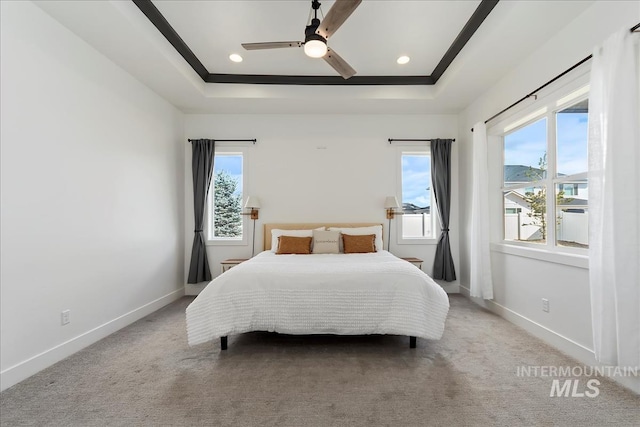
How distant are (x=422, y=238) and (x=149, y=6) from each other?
4.23 metres

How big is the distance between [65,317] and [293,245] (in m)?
2.29

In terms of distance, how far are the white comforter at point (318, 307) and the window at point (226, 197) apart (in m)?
2.11

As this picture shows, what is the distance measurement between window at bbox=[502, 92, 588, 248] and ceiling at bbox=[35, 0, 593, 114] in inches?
29.5

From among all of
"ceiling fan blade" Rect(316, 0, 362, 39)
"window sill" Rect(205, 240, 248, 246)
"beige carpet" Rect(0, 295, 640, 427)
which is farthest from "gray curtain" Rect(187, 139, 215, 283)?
"ceiling fan blade" Rect(316, 0, 362, 39)

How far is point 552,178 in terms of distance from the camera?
104 inches

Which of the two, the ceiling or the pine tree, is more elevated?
the ceiling

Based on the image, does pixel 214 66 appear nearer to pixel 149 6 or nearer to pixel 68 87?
pixel 149 6

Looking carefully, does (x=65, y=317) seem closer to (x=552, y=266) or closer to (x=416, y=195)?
(x=552, y=266)

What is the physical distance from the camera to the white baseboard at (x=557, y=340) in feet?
6.06

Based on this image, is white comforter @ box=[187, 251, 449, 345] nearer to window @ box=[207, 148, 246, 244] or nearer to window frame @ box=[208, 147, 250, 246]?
window frame @ box=[208, 147, 250, 246]

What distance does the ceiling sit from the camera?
7.66 ft

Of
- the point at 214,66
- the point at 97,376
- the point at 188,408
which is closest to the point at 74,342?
the point at 97,376

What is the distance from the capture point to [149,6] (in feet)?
7.86

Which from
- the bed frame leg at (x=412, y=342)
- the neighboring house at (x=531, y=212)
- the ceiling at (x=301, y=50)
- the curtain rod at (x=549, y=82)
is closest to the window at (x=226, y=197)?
the ceiling at (x=301, y=50)
